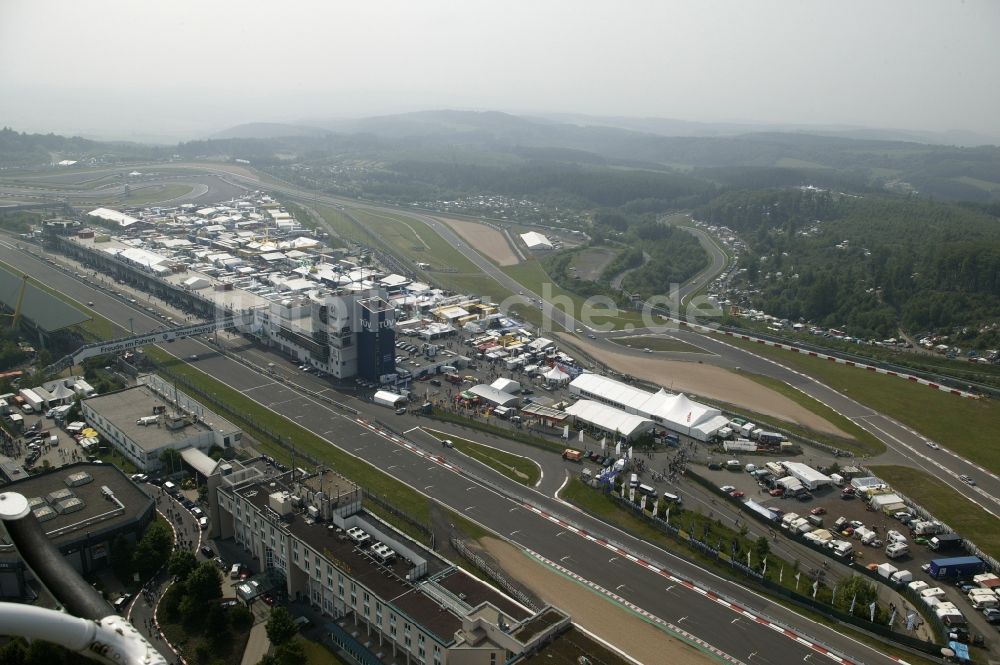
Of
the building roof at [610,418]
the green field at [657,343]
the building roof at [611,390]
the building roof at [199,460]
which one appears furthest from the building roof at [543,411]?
the building roof at [199,460]

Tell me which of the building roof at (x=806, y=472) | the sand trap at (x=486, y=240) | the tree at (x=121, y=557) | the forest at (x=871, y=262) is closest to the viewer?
the tree at (x=121, y=557)

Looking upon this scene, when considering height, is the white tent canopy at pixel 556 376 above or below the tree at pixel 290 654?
above

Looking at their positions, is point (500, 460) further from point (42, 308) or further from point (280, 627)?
point (42, 308)

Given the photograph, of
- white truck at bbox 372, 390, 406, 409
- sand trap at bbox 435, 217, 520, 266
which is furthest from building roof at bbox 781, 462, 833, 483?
sand trap at bbox 435, 217, 520, 266

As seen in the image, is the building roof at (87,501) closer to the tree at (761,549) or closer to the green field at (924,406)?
the tree at (761,549)

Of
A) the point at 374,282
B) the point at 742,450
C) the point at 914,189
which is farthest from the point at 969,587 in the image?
the point at 914,189

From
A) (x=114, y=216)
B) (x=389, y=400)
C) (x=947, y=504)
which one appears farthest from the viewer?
(x=114, y=216)

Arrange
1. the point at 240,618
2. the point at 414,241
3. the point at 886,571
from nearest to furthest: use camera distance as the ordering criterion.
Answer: the point at 240,618 < the point at 886,571 < the point at 414,241

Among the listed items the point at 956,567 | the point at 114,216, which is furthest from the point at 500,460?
the point at 114,216
